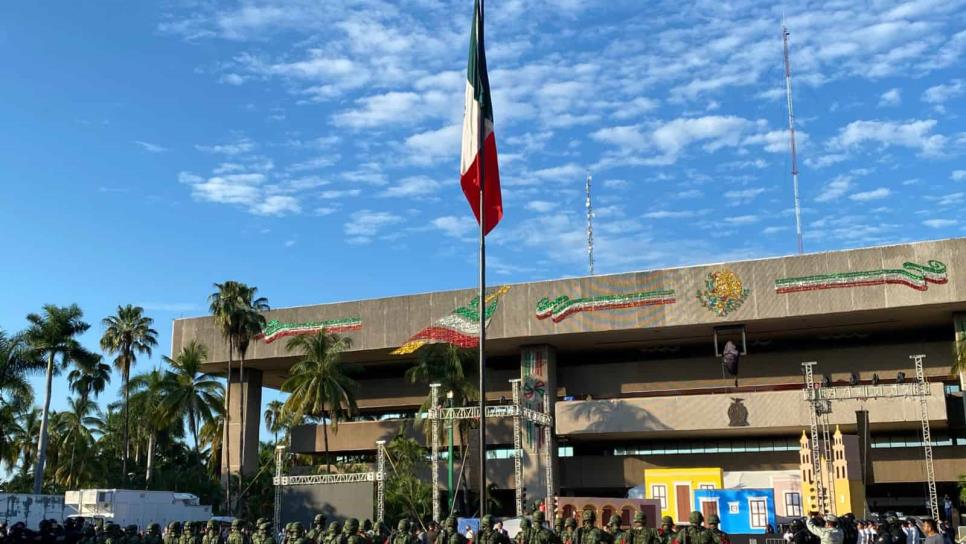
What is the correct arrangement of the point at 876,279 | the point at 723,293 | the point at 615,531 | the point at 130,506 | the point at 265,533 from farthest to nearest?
1. the point at 723,293
2. the point at 876,279
3. the point at 130,506
4. the point at 615,531
5. the point at 265,533

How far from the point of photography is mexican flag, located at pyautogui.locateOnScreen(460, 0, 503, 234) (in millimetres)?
19141

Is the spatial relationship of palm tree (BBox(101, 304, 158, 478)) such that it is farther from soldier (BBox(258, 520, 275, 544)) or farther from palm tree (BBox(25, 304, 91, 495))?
soldier (BBox(258, 520, 275, 544))

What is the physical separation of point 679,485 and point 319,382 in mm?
23145

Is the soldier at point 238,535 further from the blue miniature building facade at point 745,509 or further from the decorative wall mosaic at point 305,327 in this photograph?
the decorative wall mosaic at point 305,327

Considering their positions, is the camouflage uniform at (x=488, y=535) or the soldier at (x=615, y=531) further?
the soldier at (x=615, y=531)

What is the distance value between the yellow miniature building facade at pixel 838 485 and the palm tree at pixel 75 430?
50.8 m

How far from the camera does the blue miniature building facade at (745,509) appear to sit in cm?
3956

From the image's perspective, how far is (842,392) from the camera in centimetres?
4791

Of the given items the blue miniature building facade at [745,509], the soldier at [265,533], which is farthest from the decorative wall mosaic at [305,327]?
the soldier at [265,533]

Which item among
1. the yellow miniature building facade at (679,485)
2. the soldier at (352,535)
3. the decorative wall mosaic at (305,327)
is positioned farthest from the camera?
the decorative wall mosaic at (305,327)

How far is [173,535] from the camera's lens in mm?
23578

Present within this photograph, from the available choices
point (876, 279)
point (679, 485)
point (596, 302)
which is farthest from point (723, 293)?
point (679, 485)

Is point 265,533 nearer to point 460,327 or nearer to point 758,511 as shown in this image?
point 758,511

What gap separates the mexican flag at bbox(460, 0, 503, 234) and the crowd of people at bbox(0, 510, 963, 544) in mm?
6620
